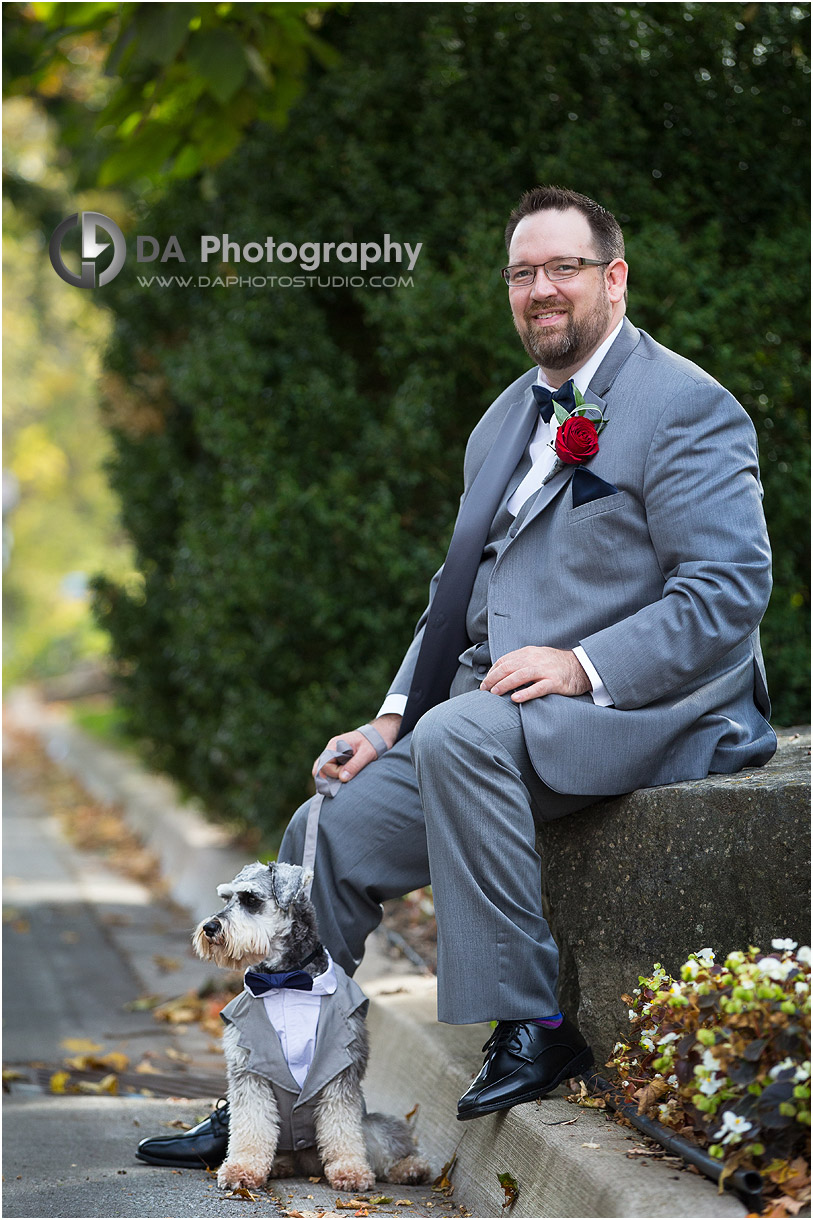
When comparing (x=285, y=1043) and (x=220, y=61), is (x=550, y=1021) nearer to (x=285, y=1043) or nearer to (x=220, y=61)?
(x=285, y=1043)

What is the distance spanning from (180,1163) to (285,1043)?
0.63 metres

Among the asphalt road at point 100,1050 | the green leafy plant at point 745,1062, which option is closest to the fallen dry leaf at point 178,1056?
the asphalt road at point 100,1050

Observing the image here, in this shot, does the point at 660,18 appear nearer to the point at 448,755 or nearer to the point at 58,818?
the point at 448,755

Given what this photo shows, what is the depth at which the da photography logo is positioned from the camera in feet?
15.1

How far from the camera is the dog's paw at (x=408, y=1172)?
3320 millimetres

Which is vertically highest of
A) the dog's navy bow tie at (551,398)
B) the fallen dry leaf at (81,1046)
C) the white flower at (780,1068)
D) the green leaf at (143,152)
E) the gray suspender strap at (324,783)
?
the green leaf at (143,152)

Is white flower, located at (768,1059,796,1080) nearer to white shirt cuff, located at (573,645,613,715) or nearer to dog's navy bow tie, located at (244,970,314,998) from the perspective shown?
white shirt cuff, located at (573,645,613,715)

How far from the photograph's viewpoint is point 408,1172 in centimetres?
332

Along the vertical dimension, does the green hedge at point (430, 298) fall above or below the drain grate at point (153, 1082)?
above

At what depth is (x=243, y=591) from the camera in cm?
585

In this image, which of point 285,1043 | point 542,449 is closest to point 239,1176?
point 285,1043

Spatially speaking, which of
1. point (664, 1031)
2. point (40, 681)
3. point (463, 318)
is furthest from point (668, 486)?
point (40, 681)

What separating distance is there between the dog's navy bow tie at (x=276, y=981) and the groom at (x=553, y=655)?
34 cm

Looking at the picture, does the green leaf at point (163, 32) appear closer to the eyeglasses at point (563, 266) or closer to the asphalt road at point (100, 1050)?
the eyeglasses at point (563, 266)
